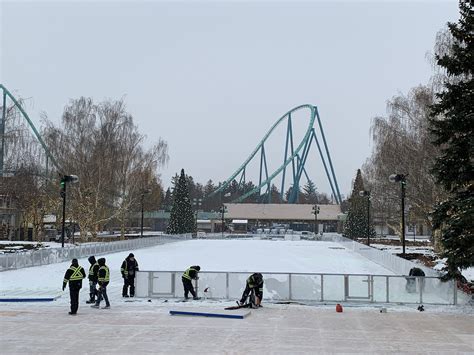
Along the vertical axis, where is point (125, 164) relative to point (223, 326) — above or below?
above

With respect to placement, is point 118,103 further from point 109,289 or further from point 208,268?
point 109,289

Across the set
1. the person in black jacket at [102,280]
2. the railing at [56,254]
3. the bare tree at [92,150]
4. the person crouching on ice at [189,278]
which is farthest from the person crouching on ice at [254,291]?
the bare tree at [92,150]

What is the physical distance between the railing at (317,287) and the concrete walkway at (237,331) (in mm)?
758

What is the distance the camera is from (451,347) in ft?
33.4

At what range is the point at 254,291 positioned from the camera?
1485 cm

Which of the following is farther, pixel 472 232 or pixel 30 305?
pixel 30 305

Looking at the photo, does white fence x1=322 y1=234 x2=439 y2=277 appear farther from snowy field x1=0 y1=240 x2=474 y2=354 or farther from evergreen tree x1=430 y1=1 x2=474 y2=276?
snowy field x1=0 y1=240 x2=474 y2=354

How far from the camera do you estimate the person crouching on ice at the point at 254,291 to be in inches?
583

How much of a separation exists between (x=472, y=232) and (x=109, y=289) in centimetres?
1109

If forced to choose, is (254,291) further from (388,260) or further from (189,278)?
(388,260)

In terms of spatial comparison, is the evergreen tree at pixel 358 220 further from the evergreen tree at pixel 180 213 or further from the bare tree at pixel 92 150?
the bare tree at pixel 92 150

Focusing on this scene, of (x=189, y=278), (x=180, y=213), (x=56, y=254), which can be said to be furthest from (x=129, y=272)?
(x=180, y=213)

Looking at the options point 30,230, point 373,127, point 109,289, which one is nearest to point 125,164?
point 30,230

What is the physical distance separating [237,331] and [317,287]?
492 centimetres
